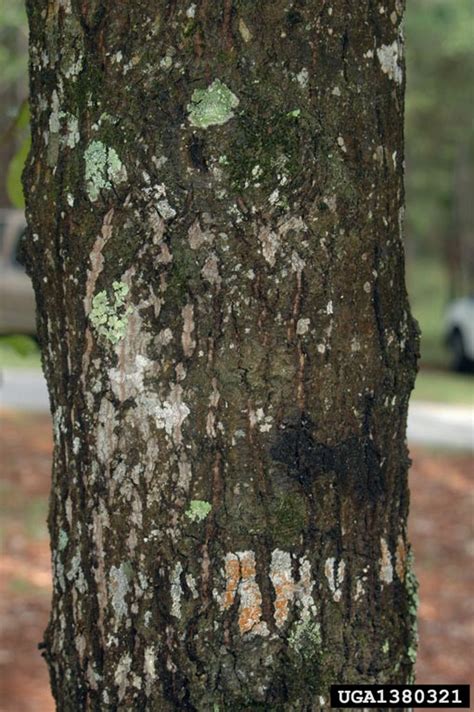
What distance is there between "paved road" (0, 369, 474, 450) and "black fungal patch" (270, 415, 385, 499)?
8747 mm

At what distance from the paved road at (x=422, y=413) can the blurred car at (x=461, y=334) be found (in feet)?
16.2

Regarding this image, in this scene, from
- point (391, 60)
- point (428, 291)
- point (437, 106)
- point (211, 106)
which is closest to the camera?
point (211, 106)

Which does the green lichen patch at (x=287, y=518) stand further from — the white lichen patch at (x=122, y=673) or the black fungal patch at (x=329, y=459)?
the white lichen patch at (x=122, y=673)

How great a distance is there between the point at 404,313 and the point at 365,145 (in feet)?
1.09

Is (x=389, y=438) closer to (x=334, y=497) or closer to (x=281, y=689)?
(x=334, y=497)

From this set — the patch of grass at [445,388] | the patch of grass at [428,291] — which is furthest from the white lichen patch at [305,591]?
the patch of grass at [428,291]

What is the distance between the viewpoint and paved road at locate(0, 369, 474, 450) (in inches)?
427

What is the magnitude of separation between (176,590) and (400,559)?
45cm

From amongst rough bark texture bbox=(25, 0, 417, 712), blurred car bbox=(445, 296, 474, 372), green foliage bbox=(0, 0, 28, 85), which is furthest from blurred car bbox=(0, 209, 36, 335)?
rough bark texture bbox=(25, 0, 417, 712)

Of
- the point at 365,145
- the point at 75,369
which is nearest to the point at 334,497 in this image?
the point at 75,369

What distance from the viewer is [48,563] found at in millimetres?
6824

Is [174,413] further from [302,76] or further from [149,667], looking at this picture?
[302,76]

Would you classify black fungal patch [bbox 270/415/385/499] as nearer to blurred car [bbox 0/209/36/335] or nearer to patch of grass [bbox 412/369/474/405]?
patch of grass [bbox 412/369/474/405]

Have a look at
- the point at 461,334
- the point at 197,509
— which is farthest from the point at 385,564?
the point at 461,334
